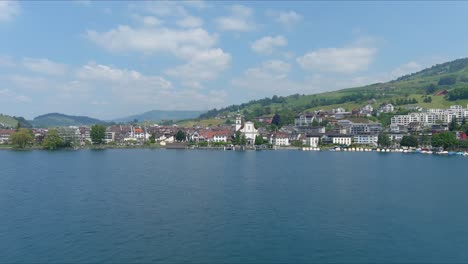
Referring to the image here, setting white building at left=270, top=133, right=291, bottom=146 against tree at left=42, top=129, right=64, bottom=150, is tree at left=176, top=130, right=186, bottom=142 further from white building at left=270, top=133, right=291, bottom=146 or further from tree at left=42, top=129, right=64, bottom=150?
tree at left=42, top=129, right=64, bottom=150

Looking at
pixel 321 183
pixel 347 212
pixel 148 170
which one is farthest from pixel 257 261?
pixel 148 170

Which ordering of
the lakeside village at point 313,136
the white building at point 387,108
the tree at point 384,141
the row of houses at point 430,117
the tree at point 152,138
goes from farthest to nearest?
the white building at point 387,108
the row of houses at point 430,117
the tree at point 152,138
the tree at point 384,141
the lakeside village at point 313,136

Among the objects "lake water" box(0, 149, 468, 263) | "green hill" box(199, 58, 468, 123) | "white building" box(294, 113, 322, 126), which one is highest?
"green hill" box(199, 58, 468, 123)

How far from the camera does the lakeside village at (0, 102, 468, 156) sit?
50.7 meters

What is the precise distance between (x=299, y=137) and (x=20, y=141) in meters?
39.2

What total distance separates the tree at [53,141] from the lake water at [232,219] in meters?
29.2

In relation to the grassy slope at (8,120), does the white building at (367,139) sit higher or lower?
lower

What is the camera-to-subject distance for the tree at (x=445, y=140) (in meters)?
46.7

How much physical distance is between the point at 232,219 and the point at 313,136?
46.1m

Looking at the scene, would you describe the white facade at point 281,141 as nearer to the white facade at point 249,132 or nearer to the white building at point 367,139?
the white facade at point 249,132

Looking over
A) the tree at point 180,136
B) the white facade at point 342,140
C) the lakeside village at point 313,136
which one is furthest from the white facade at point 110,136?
the white facade at point 342,140

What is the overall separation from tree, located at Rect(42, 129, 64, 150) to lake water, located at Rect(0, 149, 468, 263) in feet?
95.9

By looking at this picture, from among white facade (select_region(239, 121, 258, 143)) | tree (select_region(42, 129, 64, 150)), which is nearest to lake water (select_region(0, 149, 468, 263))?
tree (select_region(42, 129, 64, 150))

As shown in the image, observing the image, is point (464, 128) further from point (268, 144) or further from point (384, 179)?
point (384, 179)
